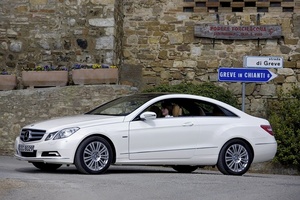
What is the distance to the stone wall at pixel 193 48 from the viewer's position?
19266 mm

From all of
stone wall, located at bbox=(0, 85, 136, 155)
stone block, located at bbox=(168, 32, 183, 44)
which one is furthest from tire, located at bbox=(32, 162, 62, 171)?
stone block, located at bbox=(168, 32, 183, 44)

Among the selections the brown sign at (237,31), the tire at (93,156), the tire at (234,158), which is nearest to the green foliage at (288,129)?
the brown sign at (237,31)

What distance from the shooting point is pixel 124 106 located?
12.1 meters

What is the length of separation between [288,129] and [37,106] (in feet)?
18.5

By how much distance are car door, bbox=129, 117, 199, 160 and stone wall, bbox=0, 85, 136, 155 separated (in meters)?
5.02

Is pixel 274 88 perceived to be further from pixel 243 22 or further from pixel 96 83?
pixel 96 83

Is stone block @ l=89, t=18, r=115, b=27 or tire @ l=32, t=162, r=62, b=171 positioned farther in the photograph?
stone block @ l=89, t=18, r=115, b=27

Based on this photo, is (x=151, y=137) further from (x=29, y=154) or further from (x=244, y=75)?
(x=244, y=75)

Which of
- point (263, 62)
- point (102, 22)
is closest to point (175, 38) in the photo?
point (102, 22)

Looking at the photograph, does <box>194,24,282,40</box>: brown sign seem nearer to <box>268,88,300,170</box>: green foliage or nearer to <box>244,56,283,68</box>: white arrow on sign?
<box>268,88,300,170</box>: green foliage

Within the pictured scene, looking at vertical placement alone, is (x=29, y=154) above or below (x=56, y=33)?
below

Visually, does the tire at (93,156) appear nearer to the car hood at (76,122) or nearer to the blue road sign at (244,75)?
the car hood at (76,122)

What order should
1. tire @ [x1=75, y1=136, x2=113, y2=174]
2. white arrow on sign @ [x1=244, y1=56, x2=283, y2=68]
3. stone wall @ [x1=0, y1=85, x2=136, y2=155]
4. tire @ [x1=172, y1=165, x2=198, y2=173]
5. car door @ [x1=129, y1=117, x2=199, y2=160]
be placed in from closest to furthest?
tire @ [x1=75, y1=136, x2=113, y2=174]
car door @ [x1=129, y1=117, x2=199, y2=160]
tire @ [x1=172, y1=165, x2=198, y2=173]
white arrow on sign @ [x1=244, y1=56, x2=283, y2=68]
stone wall @ [x1=0, y1=85, x2=136, y2=155]

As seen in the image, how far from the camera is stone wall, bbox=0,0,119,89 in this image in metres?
18.2
